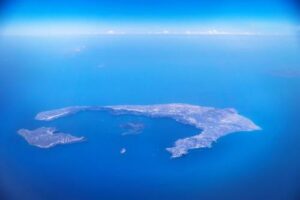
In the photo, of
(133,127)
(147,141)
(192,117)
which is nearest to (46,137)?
(133,127)

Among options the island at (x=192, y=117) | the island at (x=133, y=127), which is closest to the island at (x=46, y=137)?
the island at (x=192, y=117)

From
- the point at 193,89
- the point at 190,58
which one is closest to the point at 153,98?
the point at 193,89

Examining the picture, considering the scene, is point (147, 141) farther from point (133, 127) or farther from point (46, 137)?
point (46, 137)

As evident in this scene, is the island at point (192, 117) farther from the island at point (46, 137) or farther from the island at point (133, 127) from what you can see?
the island at point (133, 127)

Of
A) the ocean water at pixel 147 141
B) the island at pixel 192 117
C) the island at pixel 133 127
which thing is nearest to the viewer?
the ocean water at pixel 147 141

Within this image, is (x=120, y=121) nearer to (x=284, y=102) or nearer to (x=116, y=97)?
(x=116, y=97)

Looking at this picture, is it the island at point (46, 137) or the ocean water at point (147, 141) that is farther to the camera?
the island at point (46, 137)
